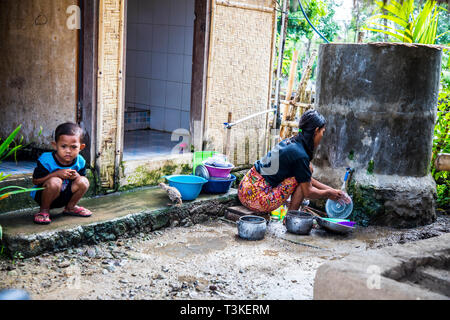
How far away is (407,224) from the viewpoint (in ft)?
17.3

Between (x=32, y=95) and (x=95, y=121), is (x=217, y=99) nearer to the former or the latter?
(x=95, y=121)

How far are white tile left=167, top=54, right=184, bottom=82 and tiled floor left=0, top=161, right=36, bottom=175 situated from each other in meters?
2.84

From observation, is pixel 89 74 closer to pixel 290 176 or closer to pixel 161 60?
pixel 290 176

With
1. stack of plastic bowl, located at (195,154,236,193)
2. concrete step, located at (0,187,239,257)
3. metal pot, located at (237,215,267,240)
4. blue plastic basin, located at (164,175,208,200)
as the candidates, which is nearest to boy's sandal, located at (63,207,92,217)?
concrete step, located at (0,187,239,257)

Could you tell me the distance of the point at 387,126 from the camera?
5207 mm

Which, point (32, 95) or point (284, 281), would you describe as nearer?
point (284, 281)

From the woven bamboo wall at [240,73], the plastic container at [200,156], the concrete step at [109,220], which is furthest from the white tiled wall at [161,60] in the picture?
the concrete step at [109,220]

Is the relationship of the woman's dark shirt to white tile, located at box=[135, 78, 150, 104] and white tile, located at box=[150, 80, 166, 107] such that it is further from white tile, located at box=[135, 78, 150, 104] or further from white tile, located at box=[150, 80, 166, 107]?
white tile, located at box=[135, 78, 150, 104]

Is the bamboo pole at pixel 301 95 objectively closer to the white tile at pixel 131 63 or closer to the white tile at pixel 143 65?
the white tile at pixel 143 65

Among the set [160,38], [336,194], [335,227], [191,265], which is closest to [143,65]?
[160,38]

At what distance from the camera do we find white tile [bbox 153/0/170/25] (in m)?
7.29

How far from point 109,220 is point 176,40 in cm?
379
